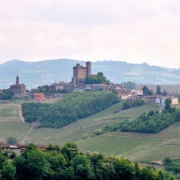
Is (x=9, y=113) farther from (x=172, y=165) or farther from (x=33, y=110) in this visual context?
(x=172, y=165)

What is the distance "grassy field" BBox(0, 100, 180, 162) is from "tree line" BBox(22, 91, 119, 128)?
150cm

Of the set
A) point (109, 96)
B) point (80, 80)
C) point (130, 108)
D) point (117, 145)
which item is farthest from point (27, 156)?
point (80, 80)

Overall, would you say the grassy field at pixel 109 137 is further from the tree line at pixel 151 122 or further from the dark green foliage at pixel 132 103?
the dark green foliage at pixel 132 103

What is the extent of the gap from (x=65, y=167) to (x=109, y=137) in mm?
39288

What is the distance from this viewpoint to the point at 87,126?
117 metres

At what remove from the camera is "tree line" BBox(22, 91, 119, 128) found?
405 feet

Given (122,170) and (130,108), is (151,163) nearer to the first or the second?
(122,170)

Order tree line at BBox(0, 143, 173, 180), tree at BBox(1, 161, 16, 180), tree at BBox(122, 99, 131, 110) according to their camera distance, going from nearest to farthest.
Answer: tree at BBox(1, 161, 16, 180), tree line at BBox(0, 143, 173, 180), tree at BBox(122, 99, 131, 110)

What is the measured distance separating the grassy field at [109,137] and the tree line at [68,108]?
4.91 feet

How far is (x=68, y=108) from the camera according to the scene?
421ft

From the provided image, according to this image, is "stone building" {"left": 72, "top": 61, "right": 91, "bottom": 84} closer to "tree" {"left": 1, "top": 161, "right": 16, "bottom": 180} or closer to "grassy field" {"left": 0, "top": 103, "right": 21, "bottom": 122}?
"grassy field" {"left": 0, "top": 103, "right": 21, "bottom": 122}

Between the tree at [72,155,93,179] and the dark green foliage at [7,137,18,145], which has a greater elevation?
the tree at [72,155,93,179]

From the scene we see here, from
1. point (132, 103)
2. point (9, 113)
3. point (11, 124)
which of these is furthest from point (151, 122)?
point (9, 113)

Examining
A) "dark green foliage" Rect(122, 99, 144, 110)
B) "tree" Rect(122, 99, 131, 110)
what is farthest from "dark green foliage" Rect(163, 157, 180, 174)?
"tree" Rect(122, 99, 131, 110)
